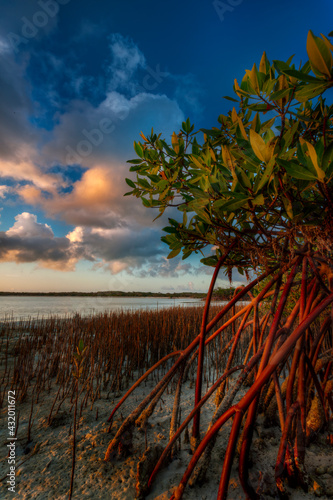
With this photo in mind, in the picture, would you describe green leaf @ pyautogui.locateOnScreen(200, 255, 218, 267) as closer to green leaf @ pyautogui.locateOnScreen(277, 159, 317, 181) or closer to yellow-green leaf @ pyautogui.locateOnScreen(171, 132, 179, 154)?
yellow-green leaf @ pyautogui.locateOnScreen(171, 132, 179, 154)

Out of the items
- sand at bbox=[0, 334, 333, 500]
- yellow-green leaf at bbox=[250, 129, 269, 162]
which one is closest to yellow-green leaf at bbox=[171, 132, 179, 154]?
yellow-green leaf at bbox=[250, 129, 269, 162]

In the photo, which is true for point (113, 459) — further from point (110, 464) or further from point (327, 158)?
point (327, 158)

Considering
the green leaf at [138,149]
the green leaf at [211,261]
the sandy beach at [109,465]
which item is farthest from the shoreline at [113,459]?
the green leaf at [138,149]

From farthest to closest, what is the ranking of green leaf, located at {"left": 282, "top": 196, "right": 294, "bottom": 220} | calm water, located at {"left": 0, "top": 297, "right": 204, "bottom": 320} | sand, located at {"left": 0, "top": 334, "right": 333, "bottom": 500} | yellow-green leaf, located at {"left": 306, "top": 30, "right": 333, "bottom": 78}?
calm water, located at {"left": 0, "top": 297, "right": 204, "bottom": 320}
sand, located at {"left": 0, "top": 334, "right": 333, "bottom": 500}
green leaf, located at {"left": 282, "top": 196, "right": 294, "bottom": 220}
yellow-green leaf, located at {"left": 306, "top": 30, "right": 333, "bottom": 78}

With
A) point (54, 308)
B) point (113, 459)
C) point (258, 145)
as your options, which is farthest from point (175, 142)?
point (54, 308)

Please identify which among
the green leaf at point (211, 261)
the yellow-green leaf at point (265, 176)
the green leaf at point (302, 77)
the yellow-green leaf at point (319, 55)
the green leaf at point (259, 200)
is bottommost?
the green leaf at point (211, 261)

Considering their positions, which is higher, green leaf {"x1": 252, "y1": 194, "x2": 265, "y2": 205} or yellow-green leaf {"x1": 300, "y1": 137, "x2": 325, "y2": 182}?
yellow-green leaf {"x1": 300, "y1": 137, "x2": 325, "y2": 182}

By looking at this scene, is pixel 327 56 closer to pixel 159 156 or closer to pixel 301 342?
pixel 159 156

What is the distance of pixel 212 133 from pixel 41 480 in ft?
6.27

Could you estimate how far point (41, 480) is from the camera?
116cm

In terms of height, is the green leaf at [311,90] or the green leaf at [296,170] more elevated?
the green leaf at [311,90]

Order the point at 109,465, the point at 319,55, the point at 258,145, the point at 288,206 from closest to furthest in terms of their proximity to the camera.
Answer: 1. the point at 319,55
2. the point at 258,145
3. the point at 288,206
4. the point at 109,465

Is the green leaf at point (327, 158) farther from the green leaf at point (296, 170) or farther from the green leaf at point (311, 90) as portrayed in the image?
the green leaf at point (311, 90)

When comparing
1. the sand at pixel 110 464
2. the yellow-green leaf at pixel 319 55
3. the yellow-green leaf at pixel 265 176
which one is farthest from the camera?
the sand at pixel 110 464
